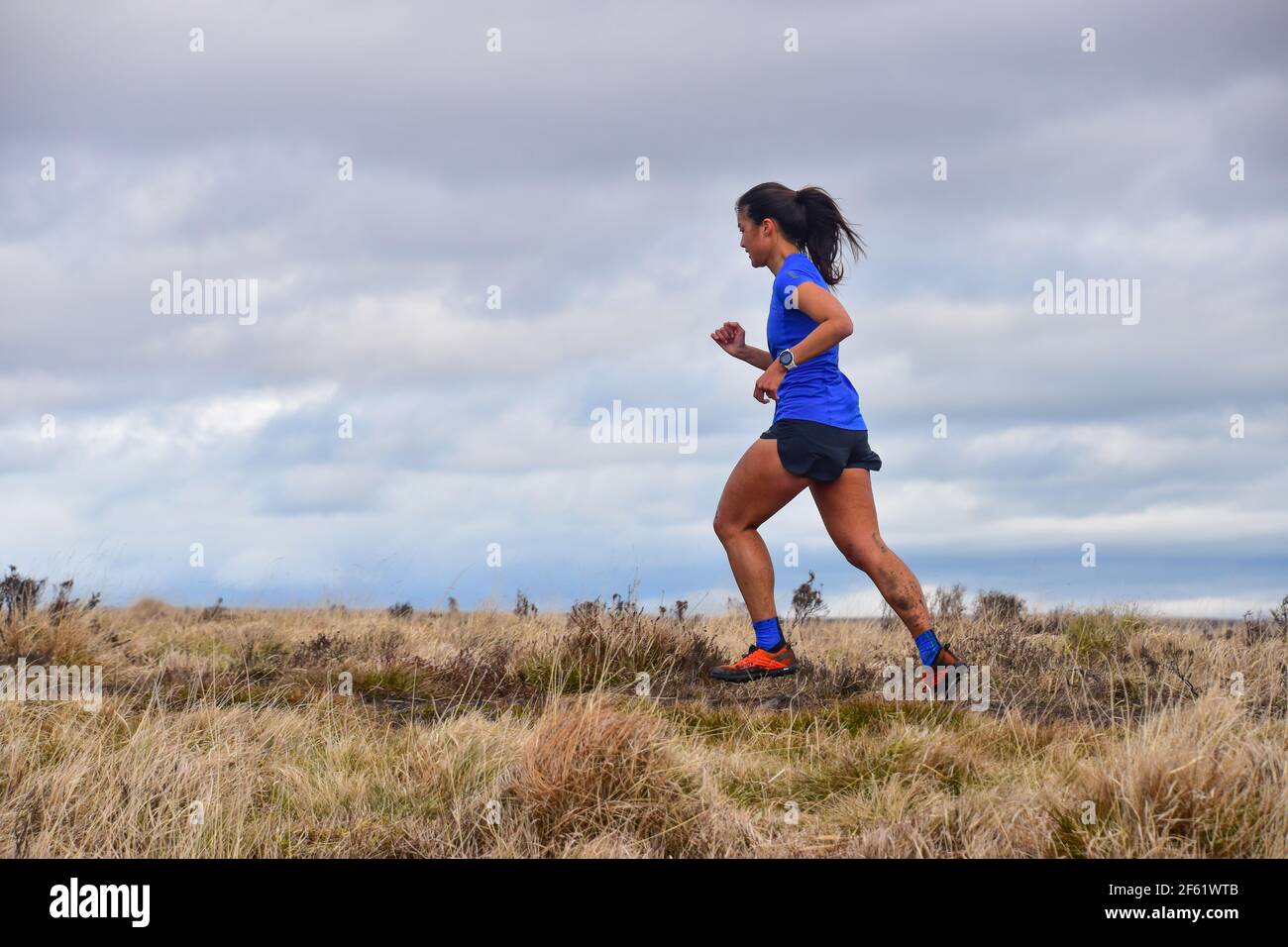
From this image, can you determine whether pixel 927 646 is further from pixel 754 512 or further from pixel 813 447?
pixel 813 447

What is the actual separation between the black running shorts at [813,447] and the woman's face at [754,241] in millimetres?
1117

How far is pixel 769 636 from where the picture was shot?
6910 millimetres

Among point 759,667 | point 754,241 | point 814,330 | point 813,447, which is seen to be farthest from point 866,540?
point 754,241

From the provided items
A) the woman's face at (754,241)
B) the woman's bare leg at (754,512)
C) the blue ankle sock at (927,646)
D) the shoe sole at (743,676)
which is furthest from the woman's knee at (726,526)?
the woman's face at (754,241)

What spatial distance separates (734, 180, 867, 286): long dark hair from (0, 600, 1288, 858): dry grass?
266cm

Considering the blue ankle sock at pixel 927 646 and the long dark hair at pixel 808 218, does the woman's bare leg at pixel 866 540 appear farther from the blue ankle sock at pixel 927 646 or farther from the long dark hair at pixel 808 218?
the long dark hair at pixel 808 218

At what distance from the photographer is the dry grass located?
3928mm

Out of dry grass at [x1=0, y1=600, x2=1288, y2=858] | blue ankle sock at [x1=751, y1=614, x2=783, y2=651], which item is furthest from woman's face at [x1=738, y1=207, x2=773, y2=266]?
dry grass at [x1=0, y1=600, x2=1288, y2=858]

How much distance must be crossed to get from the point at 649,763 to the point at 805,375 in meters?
2.86

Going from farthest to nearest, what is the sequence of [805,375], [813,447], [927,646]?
[927,646]
[805,375]
[813,447]

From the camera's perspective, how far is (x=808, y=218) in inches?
272

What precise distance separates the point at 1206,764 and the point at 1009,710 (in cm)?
190

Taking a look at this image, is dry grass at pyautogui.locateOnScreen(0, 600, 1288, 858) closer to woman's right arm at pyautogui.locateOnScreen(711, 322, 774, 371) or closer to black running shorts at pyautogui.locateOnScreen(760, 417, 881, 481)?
black running shorts at pyautogui.locateOnScreen(760, 417, 881, 481)
